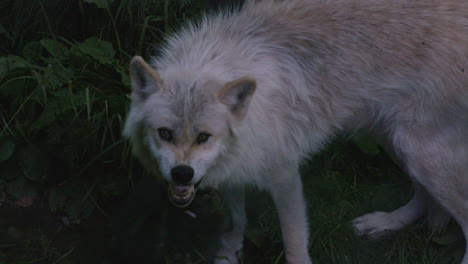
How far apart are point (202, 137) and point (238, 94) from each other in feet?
1.10

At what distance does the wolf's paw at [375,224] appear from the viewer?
471 centimetres

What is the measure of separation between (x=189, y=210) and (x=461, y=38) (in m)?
2.31

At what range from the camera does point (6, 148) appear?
4.71 meters

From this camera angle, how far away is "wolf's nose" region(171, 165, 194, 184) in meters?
3.32

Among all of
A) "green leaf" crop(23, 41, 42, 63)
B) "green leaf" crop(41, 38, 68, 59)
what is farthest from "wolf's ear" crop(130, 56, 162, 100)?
"green leaf" crop(23, 41, 42, 63)

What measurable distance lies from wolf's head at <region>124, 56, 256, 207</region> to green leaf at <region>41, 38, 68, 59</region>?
70.2 inches

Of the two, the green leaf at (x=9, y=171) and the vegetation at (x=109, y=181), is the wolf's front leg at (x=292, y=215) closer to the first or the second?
the vegetation at (x=109, y=181)

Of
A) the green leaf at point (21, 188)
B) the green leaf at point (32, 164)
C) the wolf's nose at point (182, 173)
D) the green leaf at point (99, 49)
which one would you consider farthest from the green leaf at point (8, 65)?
the wolf's nose at point (182, 173)

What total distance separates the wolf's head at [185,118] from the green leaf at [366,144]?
203 cm

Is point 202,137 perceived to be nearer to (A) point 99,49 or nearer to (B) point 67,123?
(B) point 67,123

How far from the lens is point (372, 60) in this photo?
404cm

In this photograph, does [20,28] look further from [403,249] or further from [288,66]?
[403,249]

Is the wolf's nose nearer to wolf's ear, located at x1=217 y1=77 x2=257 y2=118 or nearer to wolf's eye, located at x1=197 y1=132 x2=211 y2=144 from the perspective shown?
wolf's eye, located at x1=197 y1=132 x2=211 y2=144

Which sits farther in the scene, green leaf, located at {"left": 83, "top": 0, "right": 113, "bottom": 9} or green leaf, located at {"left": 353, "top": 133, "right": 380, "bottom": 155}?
green leaf, located at {"left": 353, "top": 133, "right": 380, "bottom": 155}
